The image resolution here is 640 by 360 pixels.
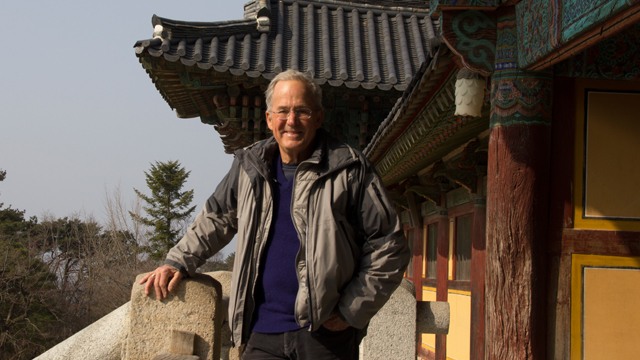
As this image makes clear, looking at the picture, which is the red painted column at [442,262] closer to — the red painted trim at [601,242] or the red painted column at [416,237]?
the red painted column at [416,237]

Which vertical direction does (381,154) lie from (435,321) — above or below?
above

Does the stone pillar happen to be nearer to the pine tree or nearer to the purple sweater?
the purple sweater

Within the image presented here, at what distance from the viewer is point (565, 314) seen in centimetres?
287

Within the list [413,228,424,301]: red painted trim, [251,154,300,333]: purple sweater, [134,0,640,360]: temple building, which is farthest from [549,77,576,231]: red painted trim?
[413,228,424,301]: red painted trim

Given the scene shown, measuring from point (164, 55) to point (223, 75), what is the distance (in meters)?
0.69

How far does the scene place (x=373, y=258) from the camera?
1892 millimetres

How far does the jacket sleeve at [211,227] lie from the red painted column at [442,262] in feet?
15.1

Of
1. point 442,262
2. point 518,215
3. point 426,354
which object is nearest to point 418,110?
point 518,215

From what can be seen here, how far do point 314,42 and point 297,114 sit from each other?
613 cm

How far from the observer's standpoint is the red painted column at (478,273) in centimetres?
499

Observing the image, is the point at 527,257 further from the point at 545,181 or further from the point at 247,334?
the point at 247,334

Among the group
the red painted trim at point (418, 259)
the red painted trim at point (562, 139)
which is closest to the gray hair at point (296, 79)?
the red painted trim at point (562, 139)

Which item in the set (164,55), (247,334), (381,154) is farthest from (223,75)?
(247,334)

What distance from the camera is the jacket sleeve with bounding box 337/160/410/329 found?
73.7 inches
